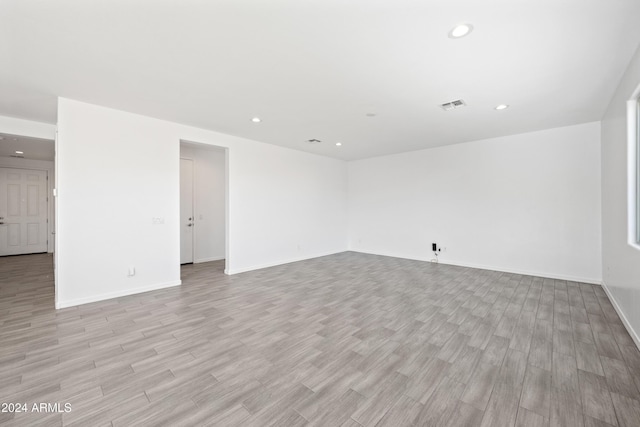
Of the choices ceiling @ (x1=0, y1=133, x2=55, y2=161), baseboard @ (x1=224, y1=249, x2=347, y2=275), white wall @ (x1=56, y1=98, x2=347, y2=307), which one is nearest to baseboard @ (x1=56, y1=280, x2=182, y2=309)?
white wall @ (x1=56, y1=98, x2=347, y2=307)

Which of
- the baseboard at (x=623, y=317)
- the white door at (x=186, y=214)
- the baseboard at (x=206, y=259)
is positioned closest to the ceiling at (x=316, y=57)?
the white door at (x=186, y=214)

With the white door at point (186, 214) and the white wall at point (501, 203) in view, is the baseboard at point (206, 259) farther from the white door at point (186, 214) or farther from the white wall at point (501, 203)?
the white wall at point (501, 203)

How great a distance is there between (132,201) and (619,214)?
6.50m

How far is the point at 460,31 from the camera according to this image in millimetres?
2064

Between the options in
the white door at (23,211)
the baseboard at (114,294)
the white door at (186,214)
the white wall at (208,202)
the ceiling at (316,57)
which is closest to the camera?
the ceiling at (316,57)

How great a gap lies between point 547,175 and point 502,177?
68 centimetres

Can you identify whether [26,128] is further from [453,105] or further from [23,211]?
[453,105]

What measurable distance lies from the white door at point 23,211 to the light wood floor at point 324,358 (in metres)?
4.61

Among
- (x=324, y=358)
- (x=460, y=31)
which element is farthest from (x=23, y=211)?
(x=460, y=31)

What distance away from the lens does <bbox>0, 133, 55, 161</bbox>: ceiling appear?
204 inches

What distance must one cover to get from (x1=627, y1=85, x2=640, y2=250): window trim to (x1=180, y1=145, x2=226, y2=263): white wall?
6616 mm

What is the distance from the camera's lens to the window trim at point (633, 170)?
107 inches

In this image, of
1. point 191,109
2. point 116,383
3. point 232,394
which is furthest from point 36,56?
point 232,394

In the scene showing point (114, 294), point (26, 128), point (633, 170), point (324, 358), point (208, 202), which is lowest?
point (324, 358)
